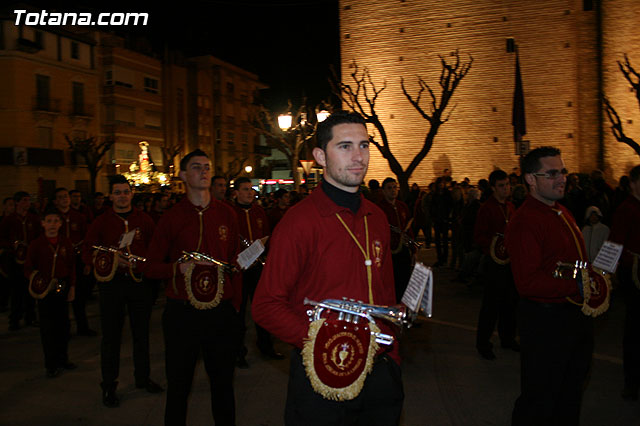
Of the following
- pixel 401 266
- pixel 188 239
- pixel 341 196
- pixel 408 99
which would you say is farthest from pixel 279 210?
pixel 408 99

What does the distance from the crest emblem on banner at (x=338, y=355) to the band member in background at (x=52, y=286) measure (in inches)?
197

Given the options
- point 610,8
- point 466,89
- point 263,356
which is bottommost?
point 263,356

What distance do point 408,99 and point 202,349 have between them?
1960 centimetres

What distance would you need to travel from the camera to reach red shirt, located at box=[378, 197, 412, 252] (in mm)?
7809

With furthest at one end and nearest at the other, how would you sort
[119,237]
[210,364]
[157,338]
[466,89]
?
[466,89], [157,338], [119,237], [210,364]

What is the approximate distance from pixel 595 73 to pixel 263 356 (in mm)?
18817

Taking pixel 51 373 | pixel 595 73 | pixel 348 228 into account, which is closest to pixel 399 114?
pixel 595 73

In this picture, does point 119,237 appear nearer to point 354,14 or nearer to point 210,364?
point 210,364

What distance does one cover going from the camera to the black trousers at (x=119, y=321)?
520 cm

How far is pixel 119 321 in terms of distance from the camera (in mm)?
5312

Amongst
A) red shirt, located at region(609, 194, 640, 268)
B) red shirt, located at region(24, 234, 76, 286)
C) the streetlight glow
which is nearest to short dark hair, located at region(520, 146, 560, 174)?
red shirt, located at region(609, 194, 640, 268)

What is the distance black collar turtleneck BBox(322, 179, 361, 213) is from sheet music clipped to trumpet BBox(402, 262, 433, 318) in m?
0.53

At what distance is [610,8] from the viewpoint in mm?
19438

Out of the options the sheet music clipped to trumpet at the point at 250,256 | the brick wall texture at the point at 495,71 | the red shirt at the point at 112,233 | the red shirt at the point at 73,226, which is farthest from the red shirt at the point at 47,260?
the brick wall texture at the point at 495,71
